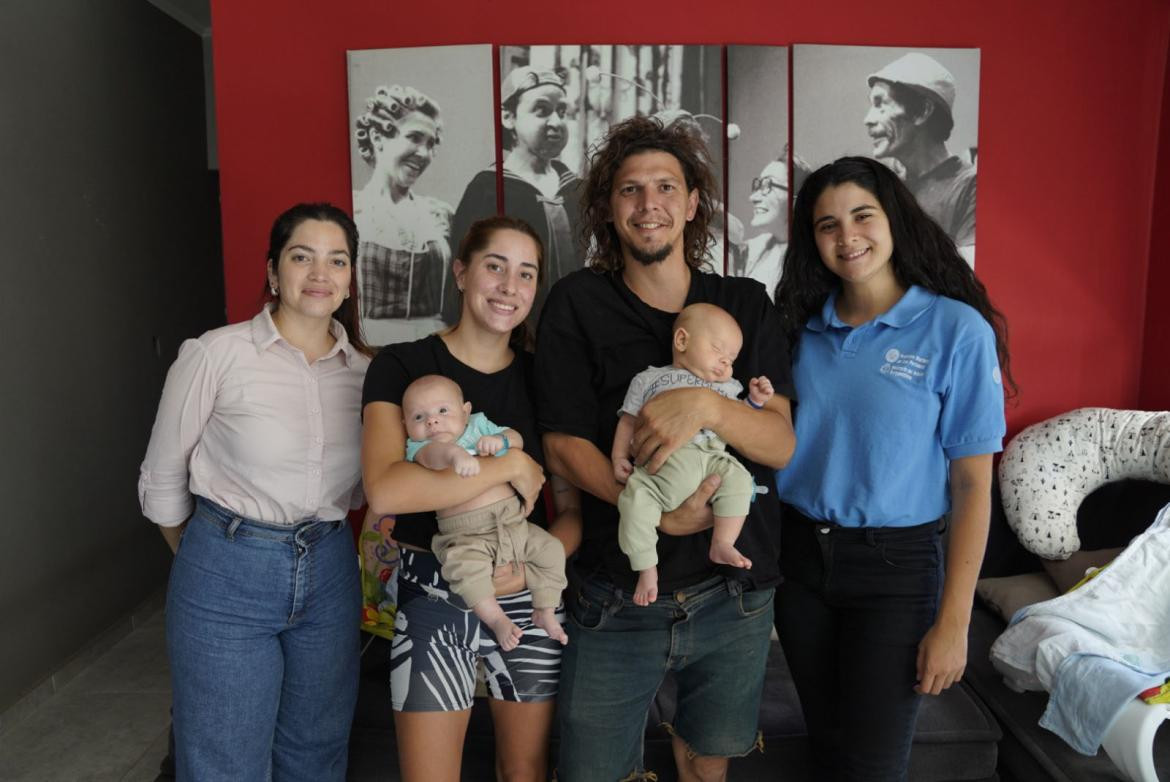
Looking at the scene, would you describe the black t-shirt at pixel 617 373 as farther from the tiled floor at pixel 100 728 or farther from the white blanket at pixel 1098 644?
the tiled floor at pixel 100 728

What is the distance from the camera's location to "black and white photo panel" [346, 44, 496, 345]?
3115mm

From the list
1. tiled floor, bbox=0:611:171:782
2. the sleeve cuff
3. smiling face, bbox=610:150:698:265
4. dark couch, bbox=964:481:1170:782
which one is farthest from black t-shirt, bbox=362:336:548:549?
tiled floor, bbox=0:611:171:782

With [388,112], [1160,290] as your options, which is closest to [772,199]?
[388,112]

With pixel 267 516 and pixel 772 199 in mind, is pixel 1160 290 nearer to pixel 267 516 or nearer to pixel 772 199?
pixel 772 199

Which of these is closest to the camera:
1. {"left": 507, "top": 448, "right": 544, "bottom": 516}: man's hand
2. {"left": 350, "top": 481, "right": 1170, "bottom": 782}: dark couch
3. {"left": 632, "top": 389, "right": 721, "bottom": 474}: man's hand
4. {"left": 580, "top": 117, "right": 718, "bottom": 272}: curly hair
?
{"left": 632, "top": 389, "right": 721, "bottom": 474}: man's hand

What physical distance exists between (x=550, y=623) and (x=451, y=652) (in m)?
0.23

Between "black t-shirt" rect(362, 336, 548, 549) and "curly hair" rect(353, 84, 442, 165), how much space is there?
1745 mm

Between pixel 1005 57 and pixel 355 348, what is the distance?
3.02 metres

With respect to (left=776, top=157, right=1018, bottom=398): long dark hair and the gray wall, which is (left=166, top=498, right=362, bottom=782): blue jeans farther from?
the gray wall

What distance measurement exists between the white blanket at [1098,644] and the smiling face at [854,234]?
147 centimetres

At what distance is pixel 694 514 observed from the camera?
1582mm

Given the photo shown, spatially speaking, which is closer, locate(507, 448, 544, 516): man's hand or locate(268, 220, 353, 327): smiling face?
locate(507, 448, 544, 516): man's hand

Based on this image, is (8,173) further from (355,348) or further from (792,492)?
(792,492)

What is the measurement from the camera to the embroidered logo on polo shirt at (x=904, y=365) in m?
1.65
